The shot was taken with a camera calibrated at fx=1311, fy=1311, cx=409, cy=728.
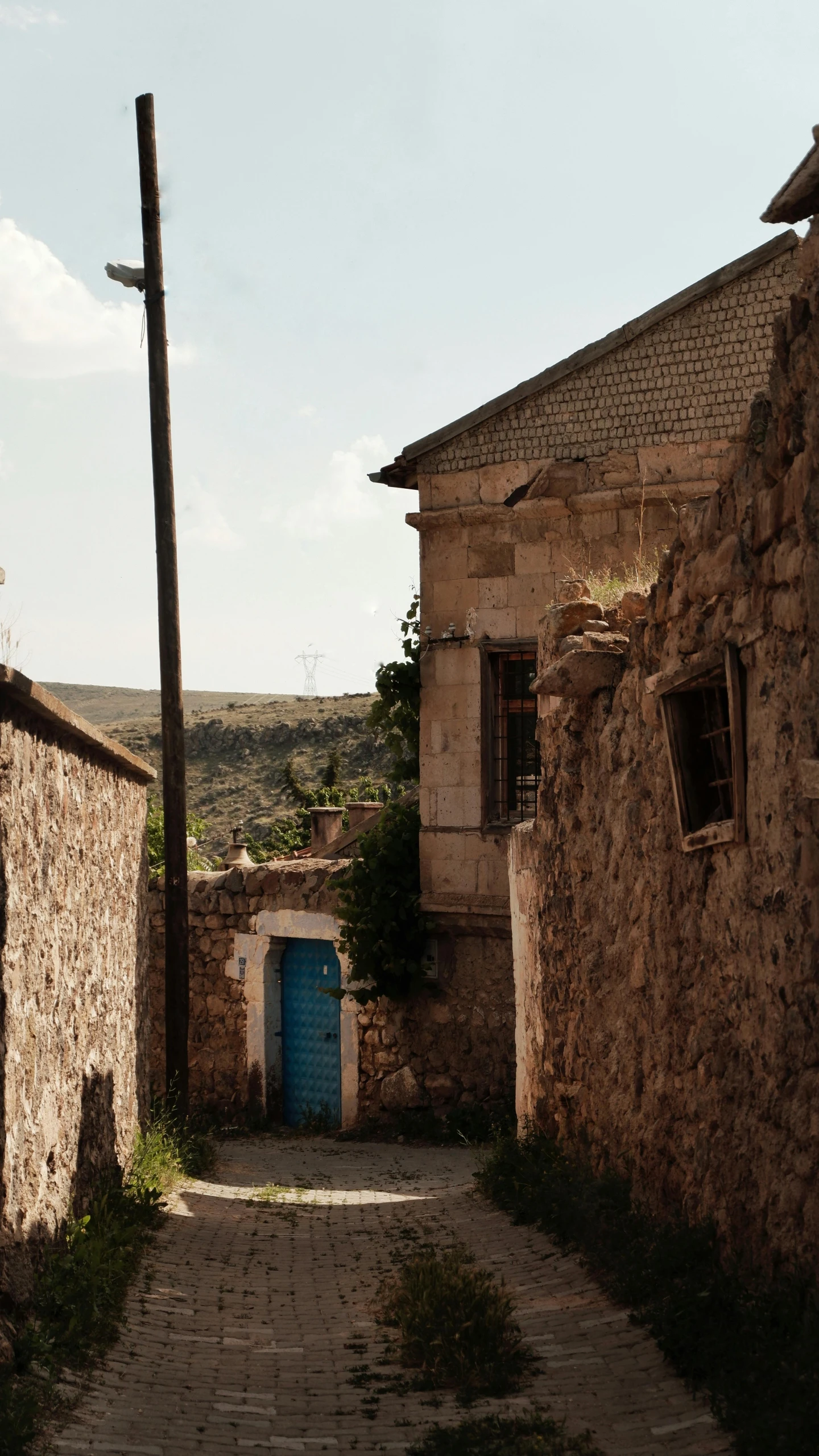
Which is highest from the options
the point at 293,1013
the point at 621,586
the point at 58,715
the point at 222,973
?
the point at 621,586

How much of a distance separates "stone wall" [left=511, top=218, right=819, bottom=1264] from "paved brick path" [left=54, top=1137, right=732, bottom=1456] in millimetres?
599

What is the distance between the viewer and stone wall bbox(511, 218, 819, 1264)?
13.8 feet

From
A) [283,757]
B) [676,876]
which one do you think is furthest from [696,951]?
[283,757]

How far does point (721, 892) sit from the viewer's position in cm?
507

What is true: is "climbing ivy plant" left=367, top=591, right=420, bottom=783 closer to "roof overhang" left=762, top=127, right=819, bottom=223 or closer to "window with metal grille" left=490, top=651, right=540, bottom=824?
"window with metal grille" left=490, top=651, right=540, bottom=824

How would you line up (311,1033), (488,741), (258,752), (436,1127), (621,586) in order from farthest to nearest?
1. (258,752)
2. (311,1033)
3. (436,1127)
4. (488,741)
5. (621,586)

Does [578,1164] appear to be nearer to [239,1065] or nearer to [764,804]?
[764,804]

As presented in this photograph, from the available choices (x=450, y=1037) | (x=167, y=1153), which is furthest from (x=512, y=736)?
(x=167, y=1153)

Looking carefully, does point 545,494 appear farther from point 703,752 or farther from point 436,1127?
point 703,752

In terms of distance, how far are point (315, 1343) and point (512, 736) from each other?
7.36m

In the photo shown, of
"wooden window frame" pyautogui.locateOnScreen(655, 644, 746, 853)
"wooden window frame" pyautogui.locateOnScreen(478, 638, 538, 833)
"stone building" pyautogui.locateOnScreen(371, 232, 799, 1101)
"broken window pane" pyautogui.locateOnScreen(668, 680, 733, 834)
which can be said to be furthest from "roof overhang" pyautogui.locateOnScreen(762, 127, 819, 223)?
"wooden window frame" pyautogui.locateOnScreen(478, 638, 538, 833)

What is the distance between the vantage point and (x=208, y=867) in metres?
19.0

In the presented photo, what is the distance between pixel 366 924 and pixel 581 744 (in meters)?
→ 5.59

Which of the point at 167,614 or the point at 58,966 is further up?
the point at 167,614
